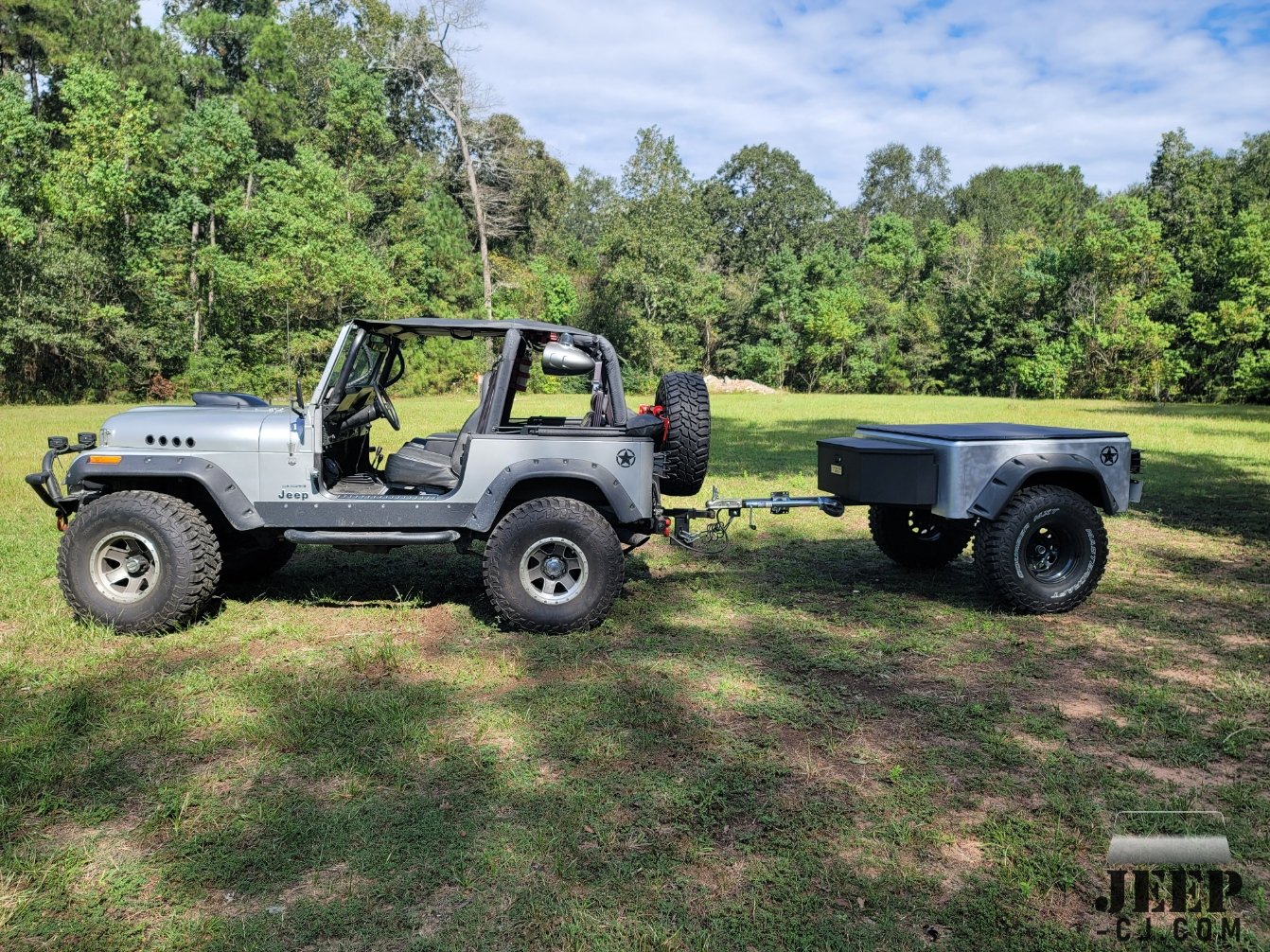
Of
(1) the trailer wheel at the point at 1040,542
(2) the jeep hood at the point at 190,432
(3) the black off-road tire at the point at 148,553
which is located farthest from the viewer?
(1) the trailer wheel at the point at 1040,542

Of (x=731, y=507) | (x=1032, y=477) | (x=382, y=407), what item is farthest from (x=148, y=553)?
(x=1032, y=477)

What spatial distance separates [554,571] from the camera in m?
5.77

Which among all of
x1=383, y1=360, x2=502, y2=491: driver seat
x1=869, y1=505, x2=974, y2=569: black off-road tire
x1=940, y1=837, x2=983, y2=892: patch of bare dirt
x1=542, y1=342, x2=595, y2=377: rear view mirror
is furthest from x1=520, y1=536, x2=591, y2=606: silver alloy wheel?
x1=869, y1=505, x2=974, y2=569: black off-road tire

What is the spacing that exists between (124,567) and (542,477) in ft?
8.65

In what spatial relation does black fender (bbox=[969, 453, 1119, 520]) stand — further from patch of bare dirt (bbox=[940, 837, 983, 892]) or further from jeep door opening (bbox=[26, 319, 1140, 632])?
patch of bare dirt (bbox=[940, 837, 983, 892])

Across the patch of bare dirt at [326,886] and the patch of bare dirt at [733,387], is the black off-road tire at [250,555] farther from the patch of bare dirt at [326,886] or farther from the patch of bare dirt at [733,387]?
the patch of bare dirt at [733,387]

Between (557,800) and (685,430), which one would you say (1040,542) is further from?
(557,800)

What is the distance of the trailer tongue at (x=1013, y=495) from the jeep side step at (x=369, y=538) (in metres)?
1.54

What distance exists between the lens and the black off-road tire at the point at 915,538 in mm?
7578

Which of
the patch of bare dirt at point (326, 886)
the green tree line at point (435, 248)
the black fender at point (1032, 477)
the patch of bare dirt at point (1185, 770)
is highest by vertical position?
the green tree line at point (435, 248)

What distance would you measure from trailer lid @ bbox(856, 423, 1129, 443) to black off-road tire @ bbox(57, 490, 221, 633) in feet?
16.3

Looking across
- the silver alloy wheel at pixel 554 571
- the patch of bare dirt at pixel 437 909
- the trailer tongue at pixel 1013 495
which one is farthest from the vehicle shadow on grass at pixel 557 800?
the trailer tongue at pixel 1013 495

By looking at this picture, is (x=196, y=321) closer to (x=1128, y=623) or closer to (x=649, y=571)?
(x=649, y=571)

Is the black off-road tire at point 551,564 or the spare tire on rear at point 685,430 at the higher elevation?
the spare tire on rear at point 685,430
